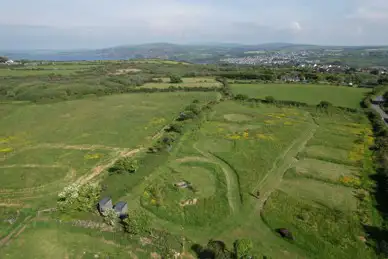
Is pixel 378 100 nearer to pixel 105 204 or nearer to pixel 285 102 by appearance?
pixel 285 102

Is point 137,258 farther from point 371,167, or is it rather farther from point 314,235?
point 371,167

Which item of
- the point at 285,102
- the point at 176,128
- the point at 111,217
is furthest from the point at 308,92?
the point at 111,217

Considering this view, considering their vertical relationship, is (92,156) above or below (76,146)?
below

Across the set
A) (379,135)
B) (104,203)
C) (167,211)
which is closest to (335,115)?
(379,135)

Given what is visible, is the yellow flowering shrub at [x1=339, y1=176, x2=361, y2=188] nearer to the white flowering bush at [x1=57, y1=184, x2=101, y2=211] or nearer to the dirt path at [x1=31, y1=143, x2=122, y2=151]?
the white flowering bush at [x1=57, y1=184, x2=101, y2=211]

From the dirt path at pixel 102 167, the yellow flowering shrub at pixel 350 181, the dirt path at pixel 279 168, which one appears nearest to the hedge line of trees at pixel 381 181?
the yellow flowering shrub at pixel 350 181
